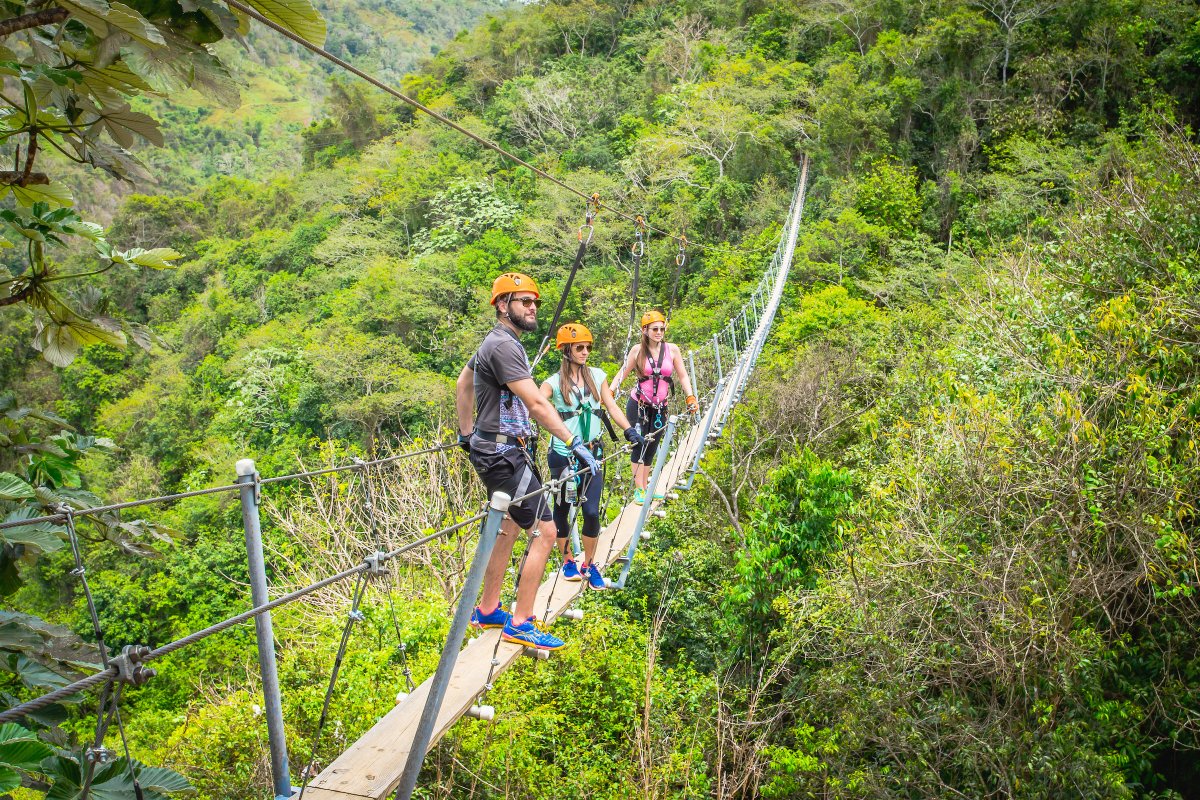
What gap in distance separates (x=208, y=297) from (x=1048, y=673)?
81.1 ft

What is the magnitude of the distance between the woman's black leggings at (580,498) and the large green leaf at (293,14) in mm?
1938

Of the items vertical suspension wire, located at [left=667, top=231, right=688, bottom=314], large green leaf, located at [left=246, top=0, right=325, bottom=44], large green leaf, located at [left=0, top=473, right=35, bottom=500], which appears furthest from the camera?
vertical suspension wire, located at [left=667, top=231, right=688, bottom=314]

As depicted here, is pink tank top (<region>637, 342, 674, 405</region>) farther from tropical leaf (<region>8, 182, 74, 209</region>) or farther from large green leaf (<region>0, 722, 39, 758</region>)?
large green leaf (<region>0, 722, 39, 758</region>)

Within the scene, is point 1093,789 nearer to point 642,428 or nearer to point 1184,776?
point 1184,776

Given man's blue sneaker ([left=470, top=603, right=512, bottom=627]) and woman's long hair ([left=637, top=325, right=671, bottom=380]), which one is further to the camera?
woman's long hair ([left=637, top=325, right=671, bottom=380])

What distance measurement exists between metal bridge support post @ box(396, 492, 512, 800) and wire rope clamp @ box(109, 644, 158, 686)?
0.56 meters

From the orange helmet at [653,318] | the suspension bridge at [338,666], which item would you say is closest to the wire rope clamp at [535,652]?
the suspension bridge at [338,666]

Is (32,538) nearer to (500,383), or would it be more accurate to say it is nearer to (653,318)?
(500,383)

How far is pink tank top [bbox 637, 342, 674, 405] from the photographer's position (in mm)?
4184

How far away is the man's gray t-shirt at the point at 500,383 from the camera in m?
2.37

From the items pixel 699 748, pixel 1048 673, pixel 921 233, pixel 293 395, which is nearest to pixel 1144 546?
pixel 1048 673

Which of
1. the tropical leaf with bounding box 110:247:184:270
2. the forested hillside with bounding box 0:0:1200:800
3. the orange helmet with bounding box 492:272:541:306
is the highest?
the tropical leaf with bounding box 110:247:184:270

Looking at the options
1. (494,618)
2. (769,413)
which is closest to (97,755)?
(494,618)

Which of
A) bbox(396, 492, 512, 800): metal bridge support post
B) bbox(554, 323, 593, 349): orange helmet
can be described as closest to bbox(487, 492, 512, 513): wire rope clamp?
bbox(396, 492, 512, 800): metal bridge support post
